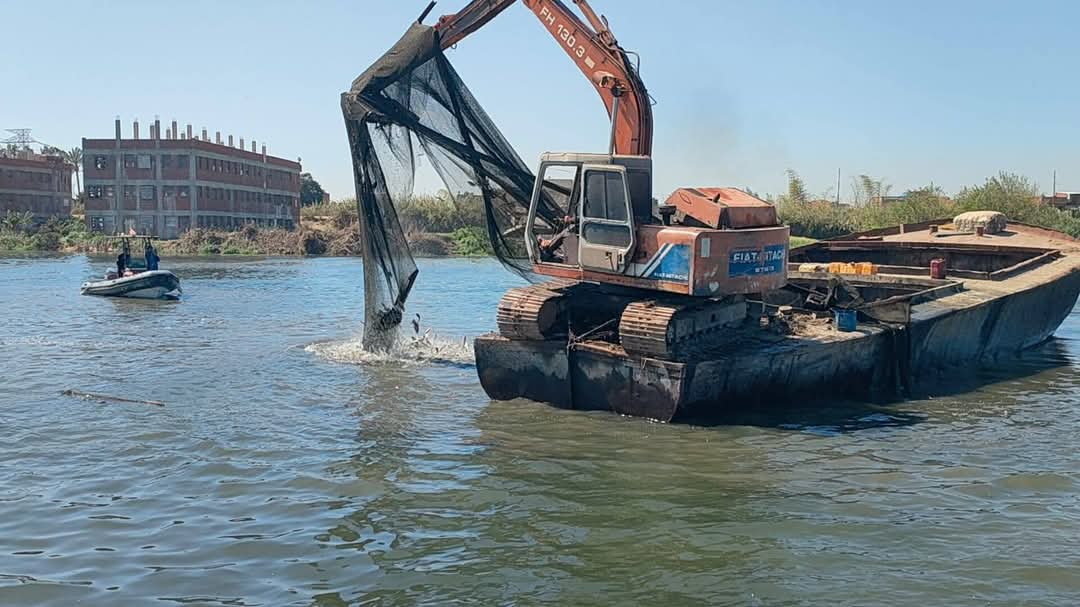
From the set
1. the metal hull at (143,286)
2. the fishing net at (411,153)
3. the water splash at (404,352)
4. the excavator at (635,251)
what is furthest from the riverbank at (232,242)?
the excavator at (635,251)

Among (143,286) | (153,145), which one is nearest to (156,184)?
(153,145)

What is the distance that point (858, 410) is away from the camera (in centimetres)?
1212

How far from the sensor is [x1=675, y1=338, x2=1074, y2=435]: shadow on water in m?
11.2

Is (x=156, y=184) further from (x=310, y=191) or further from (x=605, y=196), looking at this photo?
(x=605, y=196)

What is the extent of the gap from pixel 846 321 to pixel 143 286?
19.6m

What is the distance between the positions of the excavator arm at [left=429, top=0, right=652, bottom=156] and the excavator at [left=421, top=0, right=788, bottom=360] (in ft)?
0.07

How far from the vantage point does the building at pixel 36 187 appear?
237 ft

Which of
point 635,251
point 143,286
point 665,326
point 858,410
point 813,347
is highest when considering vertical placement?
point 635,251

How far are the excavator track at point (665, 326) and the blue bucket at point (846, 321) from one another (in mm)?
2048

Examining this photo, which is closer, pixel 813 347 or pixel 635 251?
pixel 635 251

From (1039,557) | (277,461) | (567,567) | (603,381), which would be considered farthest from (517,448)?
(1039,557)

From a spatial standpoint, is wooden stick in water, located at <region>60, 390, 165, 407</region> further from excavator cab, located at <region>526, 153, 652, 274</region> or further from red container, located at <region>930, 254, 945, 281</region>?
red container, located at <region>930, 254, 945, 281</region>

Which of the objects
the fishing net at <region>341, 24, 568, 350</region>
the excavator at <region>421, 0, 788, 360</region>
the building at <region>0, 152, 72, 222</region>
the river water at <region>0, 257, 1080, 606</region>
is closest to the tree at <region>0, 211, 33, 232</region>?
the building at <region>0, 152, 72, 222</region>

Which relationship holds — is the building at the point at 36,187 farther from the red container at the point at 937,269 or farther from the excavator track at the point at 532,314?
the red container at the point at 937,269
